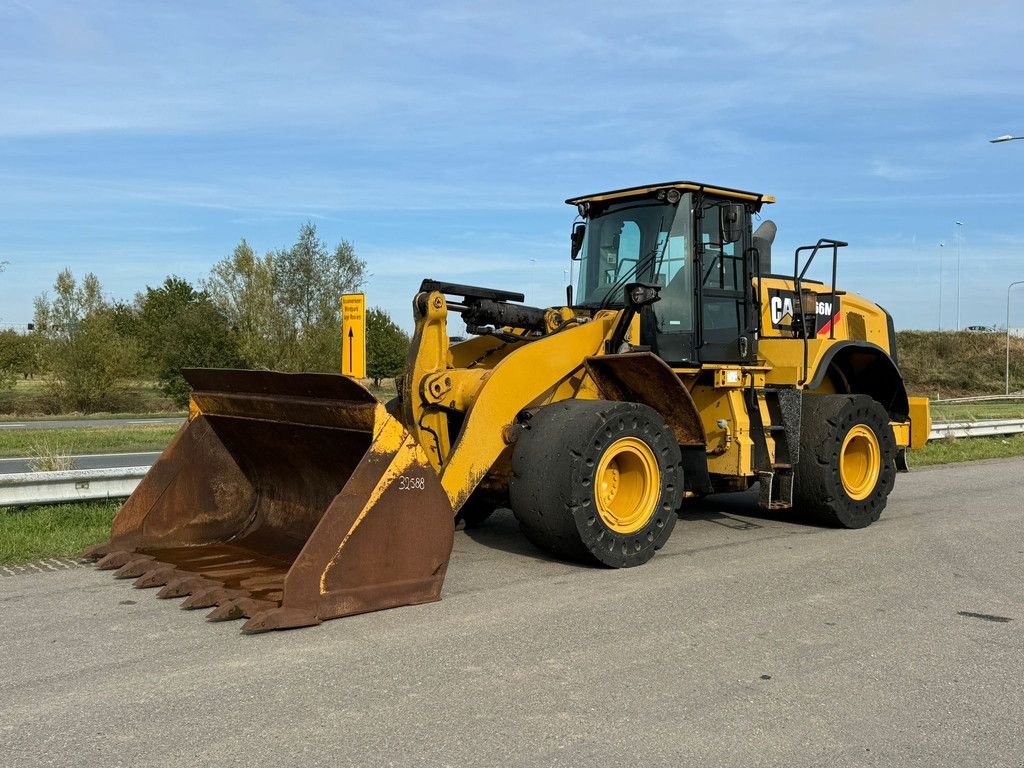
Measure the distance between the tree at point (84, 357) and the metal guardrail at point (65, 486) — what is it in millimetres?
28587

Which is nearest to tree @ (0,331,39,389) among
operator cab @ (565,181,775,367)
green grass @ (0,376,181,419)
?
green grass @ (0,376,181,419)

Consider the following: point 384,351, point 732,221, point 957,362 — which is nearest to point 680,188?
point 732,221

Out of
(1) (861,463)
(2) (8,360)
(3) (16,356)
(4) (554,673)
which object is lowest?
(4) (554,673)

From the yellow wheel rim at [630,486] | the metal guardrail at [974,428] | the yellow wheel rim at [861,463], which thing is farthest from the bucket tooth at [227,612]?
the metal guardrail at [974,428]

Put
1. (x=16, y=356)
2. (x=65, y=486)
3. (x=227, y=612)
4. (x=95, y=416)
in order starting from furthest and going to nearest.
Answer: (x=16, y=356) → (x=95, y=416) → (x=65, y=486) → (x=227, y=612)

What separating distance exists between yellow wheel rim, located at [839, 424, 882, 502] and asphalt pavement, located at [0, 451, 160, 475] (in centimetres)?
976

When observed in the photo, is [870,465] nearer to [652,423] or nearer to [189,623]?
[652,423]

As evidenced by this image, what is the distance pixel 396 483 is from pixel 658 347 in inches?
131

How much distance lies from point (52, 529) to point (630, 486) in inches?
183

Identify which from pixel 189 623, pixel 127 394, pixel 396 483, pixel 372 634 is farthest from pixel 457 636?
pixel 127 394

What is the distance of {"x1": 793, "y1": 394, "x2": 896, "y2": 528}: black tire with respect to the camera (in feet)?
28.5

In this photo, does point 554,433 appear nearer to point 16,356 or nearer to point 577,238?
point 577,238

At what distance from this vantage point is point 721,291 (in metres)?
8.47

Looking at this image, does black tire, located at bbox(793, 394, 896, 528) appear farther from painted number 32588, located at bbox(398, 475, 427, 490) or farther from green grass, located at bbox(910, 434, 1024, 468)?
green grass, located at bbox(910, 434, 1024, 468)
